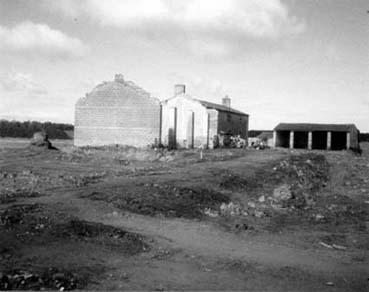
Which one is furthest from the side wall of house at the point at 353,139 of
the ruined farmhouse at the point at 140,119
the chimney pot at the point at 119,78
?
the chimney pot at the point at 119,78

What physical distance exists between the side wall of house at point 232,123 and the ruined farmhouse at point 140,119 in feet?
2.72

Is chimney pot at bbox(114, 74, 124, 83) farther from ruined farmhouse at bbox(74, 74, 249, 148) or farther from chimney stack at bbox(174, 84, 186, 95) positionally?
chimney stack at bbox(174, 84, 186, 95)

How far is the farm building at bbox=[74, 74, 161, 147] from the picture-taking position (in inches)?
1634

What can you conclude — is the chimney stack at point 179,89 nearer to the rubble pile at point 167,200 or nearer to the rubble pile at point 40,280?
the rubble pile at point 167,200

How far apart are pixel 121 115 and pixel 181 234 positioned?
31.9 meters

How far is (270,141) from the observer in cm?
6297

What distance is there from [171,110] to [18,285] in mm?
36782

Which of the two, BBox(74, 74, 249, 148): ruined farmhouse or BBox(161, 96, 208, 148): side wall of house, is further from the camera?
BBox(161, 96, 208, 148): side wall of house

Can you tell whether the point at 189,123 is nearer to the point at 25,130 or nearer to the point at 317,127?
the point at 317,127

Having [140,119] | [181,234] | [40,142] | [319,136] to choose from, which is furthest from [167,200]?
[319,136]

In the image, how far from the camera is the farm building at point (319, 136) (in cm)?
5275

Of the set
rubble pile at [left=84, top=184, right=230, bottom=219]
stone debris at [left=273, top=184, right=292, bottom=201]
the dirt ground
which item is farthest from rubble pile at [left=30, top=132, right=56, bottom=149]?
stone debris at [left=273, top=184, right=292, bottom=201]

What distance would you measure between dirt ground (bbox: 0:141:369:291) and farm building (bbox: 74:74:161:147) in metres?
20.1

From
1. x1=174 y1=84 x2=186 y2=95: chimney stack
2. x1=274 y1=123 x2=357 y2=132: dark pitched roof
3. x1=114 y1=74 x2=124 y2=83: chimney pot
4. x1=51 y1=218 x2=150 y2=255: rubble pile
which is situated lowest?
x1=51 y1=218 x2=150 y2=255: rubble pile
